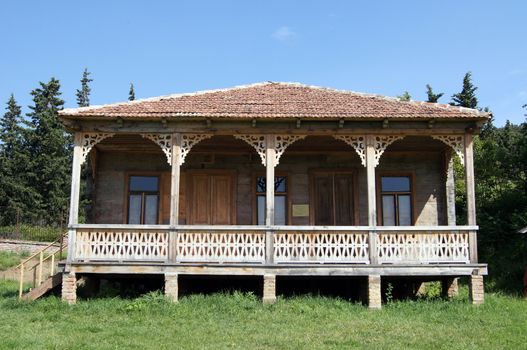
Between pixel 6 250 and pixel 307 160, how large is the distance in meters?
19.8

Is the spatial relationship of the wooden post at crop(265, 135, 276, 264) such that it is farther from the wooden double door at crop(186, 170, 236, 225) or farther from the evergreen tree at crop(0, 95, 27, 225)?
the evergreen tree at crop(0, 95, 27, 225)

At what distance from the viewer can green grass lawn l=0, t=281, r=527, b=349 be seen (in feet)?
32.8

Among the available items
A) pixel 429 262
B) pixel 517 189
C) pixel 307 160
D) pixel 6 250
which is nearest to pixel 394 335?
pixel 429 262

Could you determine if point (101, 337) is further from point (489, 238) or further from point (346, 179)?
point (489, 238)

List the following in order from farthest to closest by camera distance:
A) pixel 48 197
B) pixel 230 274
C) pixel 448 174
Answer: pixel 48 197 → pixel 448 174 → pixel 230 274

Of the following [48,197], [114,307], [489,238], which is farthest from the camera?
[48,197]

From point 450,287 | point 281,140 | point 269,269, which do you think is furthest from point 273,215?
point 450,287

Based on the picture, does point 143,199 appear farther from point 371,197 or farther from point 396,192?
point 396,192

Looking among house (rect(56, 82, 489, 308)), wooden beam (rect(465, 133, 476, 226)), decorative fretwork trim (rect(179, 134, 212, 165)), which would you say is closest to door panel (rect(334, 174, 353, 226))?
house (rect(56, 82, 489, 308))

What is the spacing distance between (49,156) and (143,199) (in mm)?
29069

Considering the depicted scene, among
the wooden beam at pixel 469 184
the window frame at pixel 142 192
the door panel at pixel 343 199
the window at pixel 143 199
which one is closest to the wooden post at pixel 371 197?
the wooden beam at pixel 469 184

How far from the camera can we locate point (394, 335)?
1059cm

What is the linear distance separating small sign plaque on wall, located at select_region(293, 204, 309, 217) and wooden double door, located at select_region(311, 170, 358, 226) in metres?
0.18

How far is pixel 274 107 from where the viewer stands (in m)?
14.8
